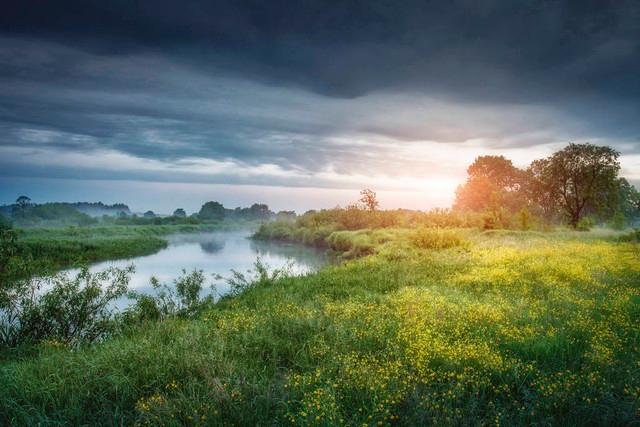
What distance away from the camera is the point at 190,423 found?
478 cm

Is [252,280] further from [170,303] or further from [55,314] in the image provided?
[55,314]

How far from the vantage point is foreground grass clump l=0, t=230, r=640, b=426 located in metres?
4.89

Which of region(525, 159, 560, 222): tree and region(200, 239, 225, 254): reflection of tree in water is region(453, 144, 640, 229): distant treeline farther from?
region(200, 239, 225, 254): reflection of tree in water

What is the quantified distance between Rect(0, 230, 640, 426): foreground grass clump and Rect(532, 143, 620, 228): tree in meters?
40.8

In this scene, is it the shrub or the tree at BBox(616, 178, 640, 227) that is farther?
the tree at BBox(616, 178, 640, 227)

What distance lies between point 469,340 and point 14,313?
1140 centimetres

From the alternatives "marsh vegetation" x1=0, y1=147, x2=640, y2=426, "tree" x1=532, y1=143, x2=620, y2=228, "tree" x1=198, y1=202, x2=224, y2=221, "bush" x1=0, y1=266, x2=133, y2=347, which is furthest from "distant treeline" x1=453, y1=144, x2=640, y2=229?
"tree" x1=198, y1=202, x2=224, y2=221

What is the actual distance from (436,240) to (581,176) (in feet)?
102

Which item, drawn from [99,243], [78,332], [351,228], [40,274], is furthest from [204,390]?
[351,228]

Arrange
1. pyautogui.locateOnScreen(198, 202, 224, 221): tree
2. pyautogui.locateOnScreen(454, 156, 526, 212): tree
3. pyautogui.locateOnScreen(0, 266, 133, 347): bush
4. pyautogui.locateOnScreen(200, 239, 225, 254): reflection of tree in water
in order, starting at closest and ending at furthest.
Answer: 1. pyautogui.locateOnScreen(0, 266, 133, 347): bush
2. pyautogui.locateOnScreen(200, 239, 225, 254): reflection of tree in water
3. pyautogui.locateOnScreen(454, 156, 526, 212): tree
4. pyautogui.locateOnScreen(198, 202, 224, 221): tree

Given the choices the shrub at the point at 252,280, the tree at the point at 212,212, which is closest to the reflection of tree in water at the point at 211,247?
the shrub at the point at 252,280

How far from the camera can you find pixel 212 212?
107m

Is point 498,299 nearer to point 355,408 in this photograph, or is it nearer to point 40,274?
point 355,408

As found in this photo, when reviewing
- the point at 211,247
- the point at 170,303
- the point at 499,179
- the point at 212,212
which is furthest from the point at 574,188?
the point at 212,212
